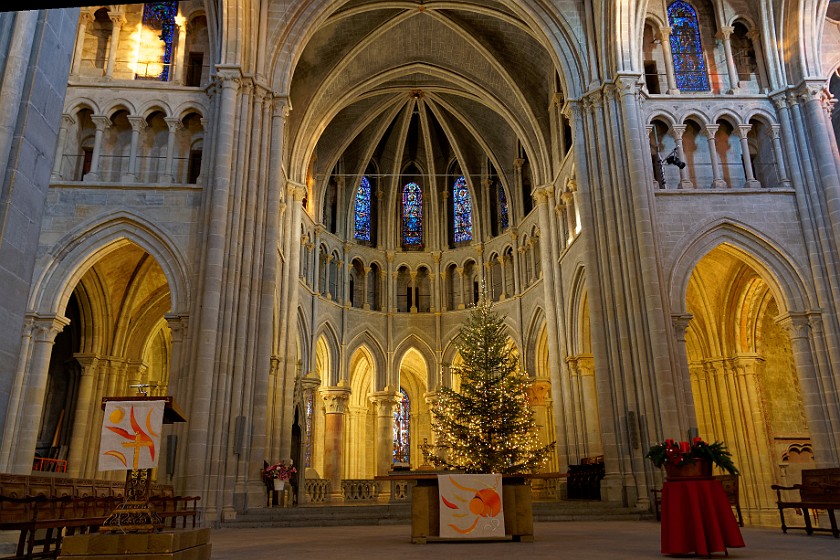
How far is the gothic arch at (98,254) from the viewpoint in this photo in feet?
50.4

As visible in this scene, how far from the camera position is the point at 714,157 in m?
17.8

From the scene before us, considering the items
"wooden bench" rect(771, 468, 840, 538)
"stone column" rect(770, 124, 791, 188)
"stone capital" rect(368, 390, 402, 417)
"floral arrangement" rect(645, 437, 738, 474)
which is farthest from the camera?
"stone capital" rect(368, 390, 402, 417)

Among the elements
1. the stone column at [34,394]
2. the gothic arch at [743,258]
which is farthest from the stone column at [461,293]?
the stone column at [34,394]

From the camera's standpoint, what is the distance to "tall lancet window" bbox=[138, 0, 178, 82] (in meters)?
18.6

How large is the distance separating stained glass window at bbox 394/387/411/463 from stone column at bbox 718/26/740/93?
1953cm

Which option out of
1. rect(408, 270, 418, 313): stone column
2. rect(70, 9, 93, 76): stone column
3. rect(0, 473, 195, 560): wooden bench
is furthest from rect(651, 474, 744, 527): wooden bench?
rect(408, 270, 418, 313): stone column

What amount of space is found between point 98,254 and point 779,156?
1698cm

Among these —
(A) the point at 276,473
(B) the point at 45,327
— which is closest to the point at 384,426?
(A) the point at 276,473

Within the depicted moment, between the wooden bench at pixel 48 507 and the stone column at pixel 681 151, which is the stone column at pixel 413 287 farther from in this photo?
the wooden bench at pixel 48 507

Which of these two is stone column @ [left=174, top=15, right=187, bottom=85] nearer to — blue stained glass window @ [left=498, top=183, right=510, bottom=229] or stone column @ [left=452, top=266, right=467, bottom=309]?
blue stained glass window @ [left=498, top=183, right=510, bottom=229]

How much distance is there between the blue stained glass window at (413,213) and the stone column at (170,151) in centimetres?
1539

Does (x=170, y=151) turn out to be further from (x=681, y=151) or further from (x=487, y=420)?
(x=681, y=151)

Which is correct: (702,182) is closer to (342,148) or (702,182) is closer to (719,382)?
(719,382)

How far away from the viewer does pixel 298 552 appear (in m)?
7.56
